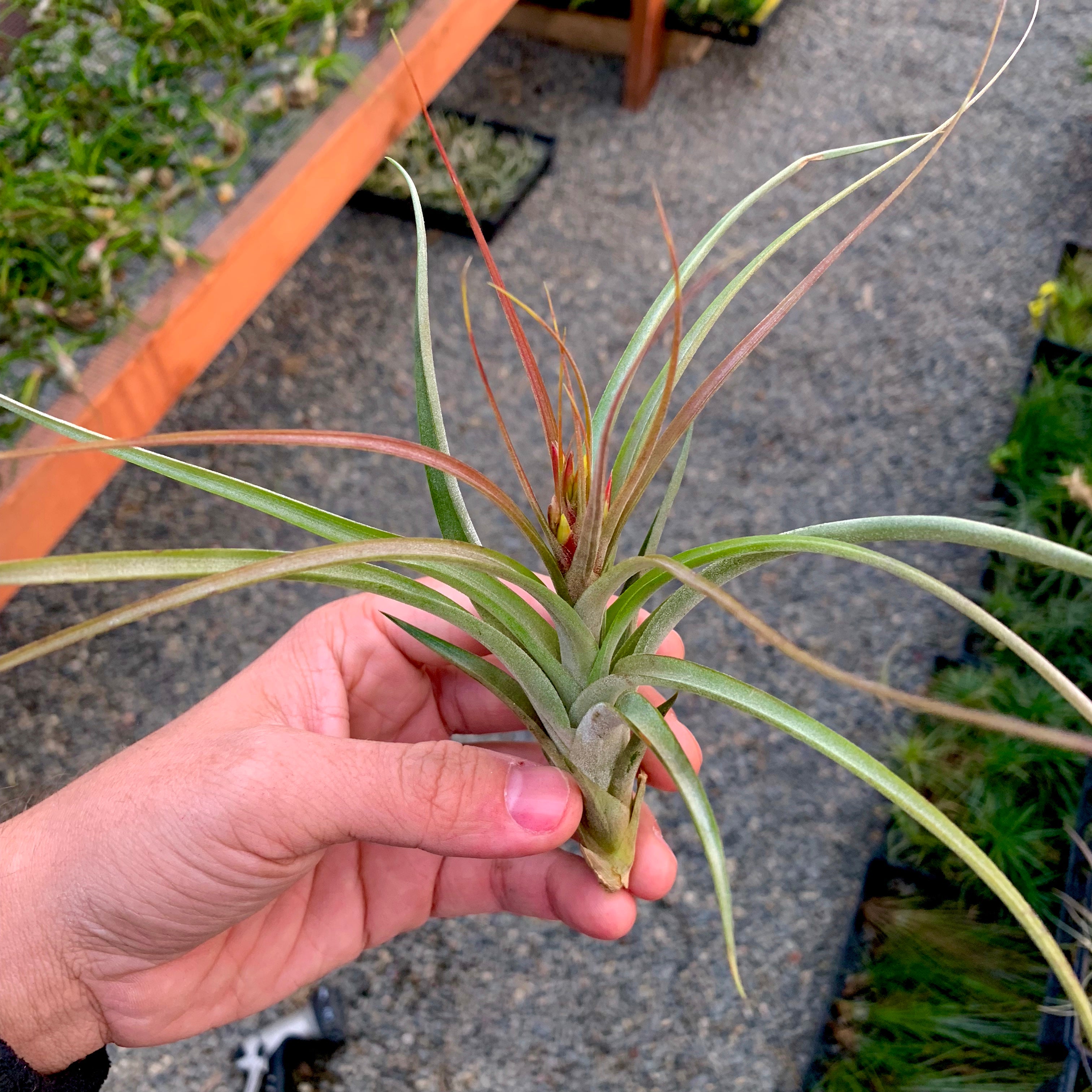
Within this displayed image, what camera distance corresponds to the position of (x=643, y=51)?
7.71 feet

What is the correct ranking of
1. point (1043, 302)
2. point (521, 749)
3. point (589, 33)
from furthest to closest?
point (589, 33), point (1043, 302), point (521, 749)

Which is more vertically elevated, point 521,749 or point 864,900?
point 521,749

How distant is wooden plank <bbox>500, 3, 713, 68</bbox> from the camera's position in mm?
2566

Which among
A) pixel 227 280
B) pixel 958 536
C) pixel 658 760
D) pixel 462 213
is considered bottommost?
pixel 658 760

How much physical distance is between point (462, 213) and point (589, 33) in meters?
0.94

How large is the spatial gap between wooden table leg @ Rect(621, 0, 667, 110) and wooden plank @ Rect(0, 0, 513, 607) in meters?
0.59

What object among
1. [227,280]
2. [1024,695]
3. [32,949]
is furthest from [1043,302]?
[32,949]

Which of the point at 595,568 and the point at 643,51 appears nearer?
the point at 595,568

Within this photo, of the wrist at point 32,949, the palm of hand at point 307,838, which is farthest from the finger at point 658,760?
the wrist at point 32,949

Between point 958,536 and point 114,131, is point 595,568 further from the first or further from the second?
point 114,131

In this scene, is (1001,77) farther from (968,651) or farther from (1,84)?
(1,84)

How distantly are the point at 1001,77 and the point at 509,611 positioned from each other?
261 centimetres

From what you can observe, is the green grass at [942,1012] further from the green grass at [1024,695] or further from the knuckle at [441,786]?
the knuckle at [441,786]

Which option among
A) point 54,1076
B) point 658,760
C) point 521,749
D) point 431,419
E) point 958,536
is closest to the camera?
point 958,536
